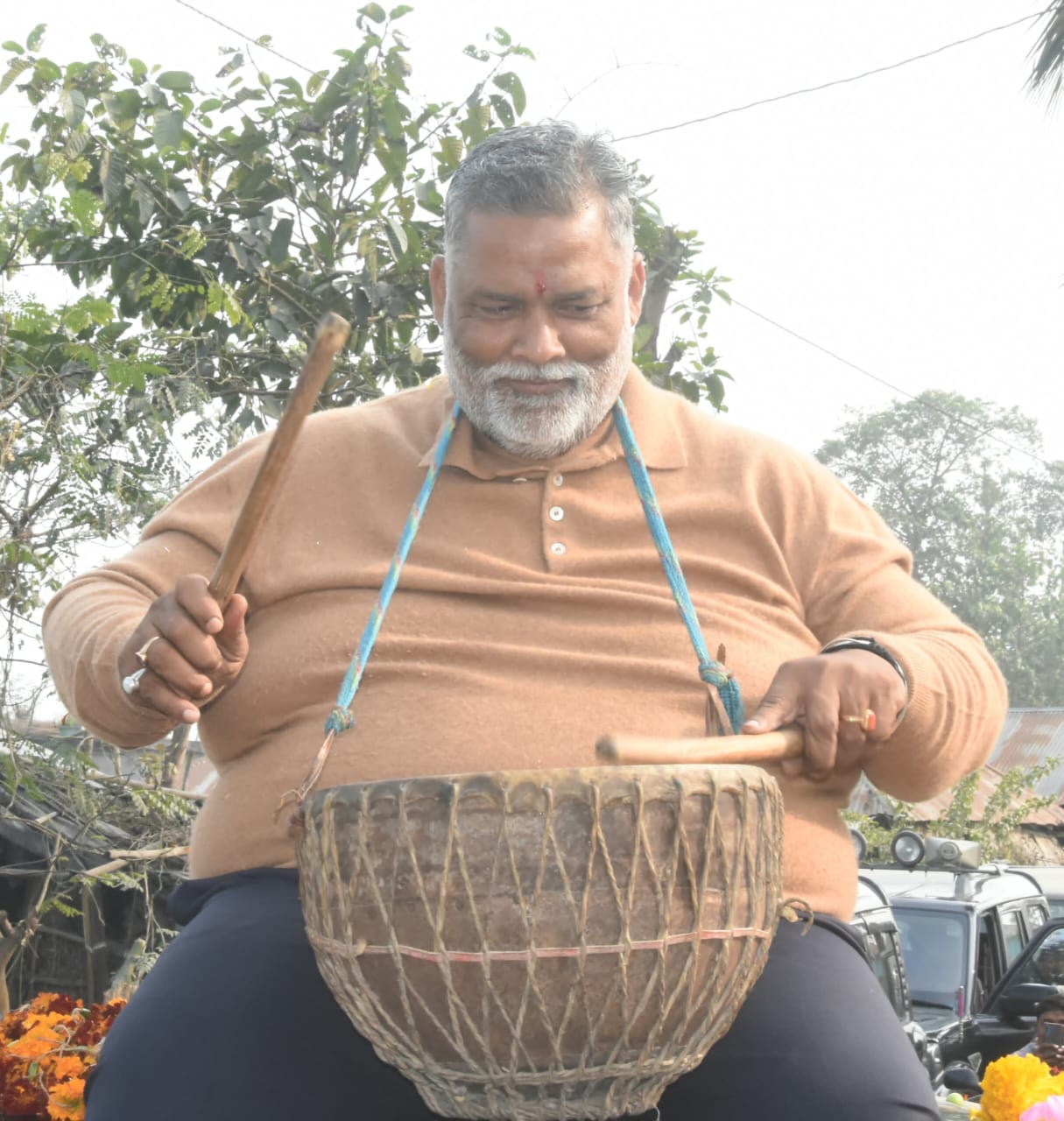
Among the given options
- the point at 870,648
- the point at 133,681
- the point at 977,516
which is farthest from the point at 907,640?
the point at 977,516

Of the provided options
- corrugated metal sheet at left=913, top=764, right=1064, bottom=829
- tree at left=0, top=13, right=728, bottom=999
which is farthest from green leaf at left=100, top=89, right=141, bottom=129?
corrugated metal sheet at left=913, top=764, right=1064, bottom=829

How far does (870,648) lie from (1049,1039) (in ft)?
16.7

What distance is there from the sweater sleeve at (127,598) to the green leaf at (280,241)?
2550 mm

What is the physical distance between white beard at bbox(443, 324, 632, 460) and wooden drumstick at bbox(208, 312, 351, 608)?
0.62m

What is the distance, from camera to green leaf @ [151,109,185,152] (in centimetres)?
479

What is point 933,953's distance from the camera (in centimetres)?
850

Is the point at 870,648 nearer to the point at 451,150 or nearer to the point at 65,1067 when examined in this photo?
the point at 65,1067

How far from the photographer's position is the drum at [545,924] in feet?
4.99

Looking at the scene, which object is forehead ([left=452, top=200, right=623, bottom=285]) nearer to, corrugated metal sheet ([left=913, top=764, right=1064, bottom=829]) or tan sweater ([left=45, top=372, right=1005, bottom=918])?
tan sweater ([left=45, top=372, right=1005, bottom=918])

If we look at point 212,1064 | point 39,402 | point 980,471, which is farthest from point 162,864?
point 980,471

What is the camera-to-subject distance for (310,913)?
5.52ft

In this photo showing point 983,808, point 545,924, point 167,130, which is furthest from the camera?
point 983,808

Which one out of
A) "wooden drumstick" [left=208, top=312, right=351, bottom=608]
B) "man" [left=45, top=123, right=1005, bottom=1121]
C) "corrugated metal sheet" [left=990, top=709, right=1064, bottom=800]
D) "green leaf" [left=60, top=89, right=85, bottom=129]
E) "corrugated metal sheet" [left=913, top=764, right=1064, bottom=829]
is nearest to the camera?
"wooden drumstick" [left=208, top=312, right=351, bottom=608]

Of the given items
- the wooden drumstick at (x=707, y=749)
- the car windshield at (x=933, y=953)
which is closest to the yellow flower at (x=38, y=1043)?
the wooden drumstick at (x=707, y=749)
